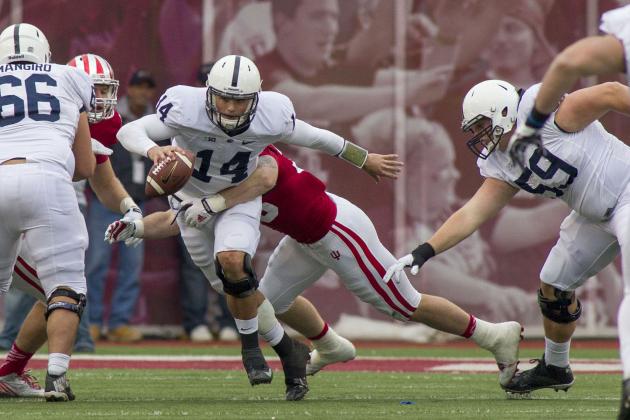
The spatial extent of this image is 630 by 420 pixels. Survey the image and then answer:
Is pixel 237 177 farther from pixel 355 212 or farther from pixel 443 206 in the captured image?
pixel 443 206

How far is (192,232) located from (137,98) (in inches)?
183

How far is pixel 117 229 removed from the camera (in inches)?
249

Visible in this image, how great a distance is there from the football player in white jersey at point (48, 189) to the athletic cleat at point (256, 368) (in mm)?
A: 770

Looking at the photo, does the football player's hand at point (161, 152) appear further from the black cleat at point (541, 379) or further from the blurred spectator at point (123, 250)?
the blurred spectator at point (123, 250)

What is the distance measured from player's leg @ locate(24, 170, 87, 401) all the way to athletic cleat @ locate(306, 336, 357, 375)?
1.54 m

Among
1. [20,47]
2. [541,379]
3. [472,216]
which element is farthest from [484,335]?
[20,47]

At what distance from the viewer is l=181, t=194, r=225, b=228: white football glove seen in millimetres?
6254

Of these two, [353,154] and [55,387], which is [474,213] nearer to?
[353,154]

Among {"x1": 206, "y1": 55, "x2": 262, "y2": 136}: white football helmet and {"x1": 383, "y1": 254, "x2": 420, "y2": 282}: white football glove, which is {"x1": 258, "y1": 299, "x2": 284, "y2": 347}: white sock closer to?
{"x1": 383, "y1": 254, "x2": 420, "y2": 282}: white football glove

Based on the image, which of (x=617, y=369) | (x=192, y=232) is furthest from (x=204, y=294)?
(x=192, y=232)

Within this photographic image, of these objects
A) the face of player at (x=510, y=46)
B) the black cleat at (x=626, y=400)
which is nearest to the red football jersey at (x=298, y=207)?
the black cleat at (x=626, y=400)

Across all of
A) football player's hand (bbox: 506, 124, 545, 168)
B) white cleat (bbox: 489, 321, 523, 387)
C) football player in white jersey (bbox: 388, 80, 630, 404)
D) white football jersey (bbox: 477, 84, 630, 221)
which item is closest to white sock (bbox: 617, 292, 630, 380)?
football player's hand (bbox: 506, 124, 545, 168)

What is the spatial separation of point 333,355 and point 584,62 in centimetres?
270

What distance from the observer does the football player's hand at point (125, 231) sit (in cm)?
630
